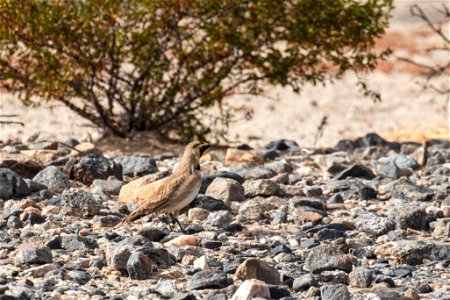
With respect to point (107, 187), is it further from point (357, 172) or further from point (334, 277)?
point (334, 277)

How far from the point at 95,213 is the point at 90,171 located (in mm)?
1418

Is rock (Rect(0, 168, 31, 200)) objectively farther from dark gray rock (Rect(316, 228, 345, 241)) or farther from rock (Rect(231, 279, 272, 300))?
rock (Rect(231, 279, 272, 300))

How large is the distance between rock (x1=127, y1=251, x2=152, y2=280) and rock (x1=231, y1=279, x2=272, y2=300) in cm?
69

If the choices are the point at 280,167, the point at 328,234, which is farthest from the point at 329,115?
the point at 328,234

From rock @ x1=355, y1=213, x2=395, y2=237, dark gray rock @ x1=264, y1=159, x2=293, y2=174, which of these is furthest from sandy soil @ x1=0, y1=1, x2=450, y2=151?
rock @ x1=355, y1=213, x2=395, y2=237

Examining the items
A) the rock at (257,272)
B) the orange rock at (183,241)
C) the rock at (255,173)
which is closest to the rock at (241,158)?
the rock at (255,173)

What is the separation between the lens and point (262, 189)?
8867 mm

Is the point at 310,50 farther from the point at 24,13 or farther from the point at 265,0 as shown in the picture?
the point at 24,13

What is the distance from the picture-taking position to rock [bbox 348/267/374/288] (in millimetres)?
6223

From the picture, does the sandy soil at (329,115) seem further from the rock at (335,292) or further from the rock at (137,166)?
the rock at (335,292)

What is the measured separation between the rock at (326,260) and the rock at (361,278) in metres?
0.19

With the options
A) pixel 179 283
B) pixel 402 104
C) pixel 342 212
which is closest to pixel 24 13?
pixel 342 212

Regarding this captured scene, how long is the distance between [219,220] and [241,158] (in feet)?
9.91

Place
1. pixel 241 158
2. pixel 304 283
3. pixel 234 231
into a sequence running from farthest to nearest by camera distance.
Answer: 1. pixel 241 158
2. pixel 234 231
3. pixel 304 283
